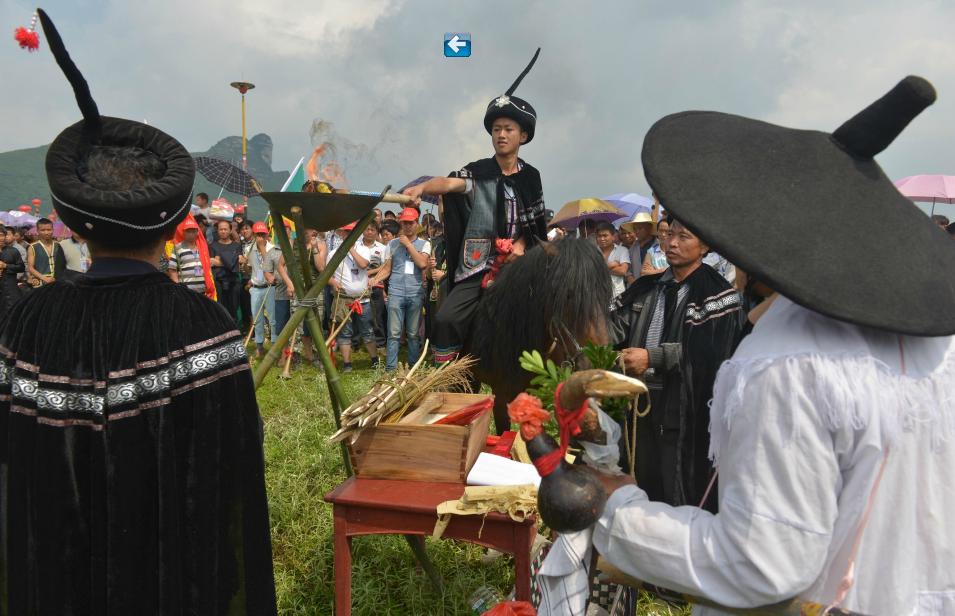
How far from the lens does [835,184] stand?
120 cm

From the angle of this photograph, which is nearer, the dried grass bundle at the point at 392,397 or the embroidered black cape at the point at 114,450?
the embroidered black cape at the point at 114,450

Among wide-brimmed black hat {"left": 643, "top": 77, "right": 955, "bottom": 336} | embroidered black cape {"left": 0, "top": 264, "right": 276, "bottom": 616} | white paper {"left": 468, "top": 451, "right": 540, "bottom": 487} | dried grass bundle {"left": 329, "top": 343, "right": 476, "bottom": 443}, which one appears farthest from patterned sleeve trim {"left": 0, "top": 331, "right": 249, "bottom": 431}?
wide-brimmed black hat {"left": 643, "top": 77, "right": 955, "bottom": 336}

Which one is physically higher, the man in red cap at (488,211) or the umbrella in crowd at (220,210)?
the umbrella in crowd at (220,210)

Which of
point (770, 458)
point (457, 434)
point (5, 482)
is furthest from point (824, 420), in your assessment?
point (5, 482)

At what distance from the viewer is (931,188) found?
1073cm

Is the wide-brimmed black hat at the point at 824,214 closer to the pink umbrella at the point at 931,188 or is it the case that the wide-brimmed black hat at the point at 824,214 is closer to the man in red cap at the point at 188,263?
the man in red cap at the point at 188,263

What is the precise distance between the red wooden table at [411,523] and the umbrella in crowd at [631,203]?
35.5 feet

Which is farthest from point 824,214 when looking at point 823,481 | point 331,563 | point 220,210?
point 220,210

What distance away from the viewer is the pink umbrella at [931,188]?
411 inches

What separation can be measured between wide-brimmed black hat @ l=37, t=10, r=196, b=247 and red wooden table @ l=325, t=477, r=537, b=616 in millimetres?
1261

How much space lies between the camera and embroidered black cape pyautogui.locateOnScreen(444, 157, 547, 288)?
14.3ft

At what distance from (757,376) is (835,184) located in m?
0.41

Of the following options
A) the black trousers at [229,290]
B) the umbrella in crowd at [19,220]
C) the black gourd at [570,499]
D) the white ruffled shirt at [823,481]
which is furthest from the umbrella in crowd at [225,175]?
the umbrella in crowd at [19,220]

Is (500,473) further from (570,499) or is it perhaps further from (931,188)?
(931,188)
